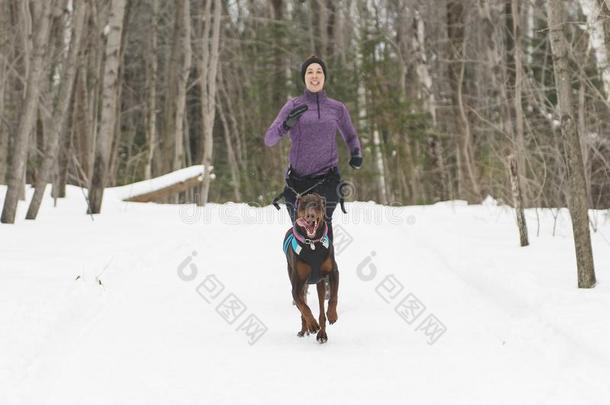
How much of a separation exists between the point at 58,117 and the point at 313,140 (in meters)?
7.14

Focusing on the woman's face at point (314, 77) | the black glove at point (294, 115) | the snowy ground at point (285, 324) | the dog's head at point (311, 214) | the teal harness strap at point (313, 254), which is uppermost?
the woman's face at point (314, 77)

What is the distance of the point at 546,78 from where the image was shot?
88.7ft

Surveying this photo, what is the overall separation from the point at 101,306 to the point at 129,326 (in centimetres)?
70

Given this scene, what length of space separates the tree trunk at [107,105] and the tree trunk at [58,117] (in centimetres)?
131

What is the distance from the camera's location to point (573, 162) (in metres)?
6.32

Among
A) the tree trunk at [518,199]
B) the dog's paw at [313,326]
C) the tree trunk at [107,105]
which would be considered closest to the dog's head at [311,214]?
the dog's paw at [313,326]

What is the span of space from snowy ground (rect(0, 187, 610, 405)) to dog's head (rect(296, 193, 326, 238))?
3.01 ft

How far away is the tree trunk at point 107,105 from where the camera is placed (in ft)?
44.5

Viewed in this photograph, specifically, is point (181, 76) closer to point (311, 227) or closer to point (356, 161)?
point (356, 161)

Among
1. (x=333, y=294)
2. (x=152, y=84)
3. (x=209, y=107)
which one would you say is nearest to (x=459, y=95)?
(x=209, y=107)

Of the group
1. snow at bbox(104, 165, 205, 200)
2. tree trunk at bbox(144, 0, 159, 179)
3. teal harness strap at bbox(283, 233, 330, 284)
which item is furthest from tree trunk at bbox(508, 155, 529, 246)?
tree trunk at bbox(144, 0, 159, 179)

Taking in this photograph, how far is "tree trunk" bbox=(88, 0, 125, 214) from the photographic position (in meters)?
13.6

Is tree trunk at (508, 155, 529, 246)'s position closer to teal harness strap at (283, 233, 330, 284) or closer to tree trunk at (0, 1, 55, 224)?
teal harness strap at (283, 233, 330, 284)

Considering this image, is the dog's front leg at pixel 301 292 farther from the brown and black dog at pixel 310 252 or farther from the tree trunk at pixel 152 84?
the tree trunk at pixel 152 84
